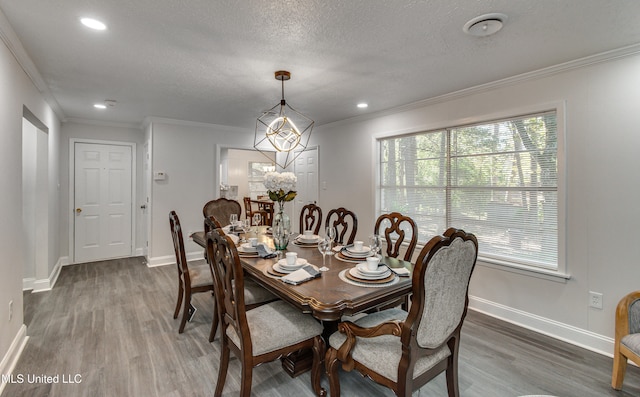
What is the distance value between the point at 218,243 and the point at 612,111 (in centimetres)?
304

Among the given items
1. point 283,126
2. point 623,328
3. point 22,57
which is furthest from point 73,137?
point 623,328

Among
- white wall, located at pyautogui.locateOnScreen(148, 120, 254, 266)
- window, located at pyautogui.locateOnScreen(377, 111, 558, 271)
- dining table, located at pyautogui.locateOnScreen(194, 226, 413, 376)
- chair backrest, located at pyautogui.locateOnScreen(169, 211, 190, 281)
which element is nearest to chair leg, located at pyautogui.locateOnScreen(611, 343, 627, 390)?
window, located at pyautogui.locateOnScreen(377, 111, 558, 271)

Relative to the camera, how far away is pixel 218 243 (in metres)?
1.66

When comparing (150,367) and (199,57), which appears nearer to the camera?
(150,367)

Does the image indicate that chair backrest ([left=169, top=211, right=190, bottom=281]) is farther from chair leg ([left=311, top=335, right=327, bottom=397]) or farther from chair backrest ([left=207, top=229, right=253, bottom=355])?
chair leg ([left=311, top=335, right=327, bottom=397])

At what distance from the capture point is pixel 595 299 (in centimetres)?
242

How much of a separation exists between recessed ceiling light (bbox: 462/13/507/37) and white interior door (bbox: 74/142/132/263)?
5.42 meters

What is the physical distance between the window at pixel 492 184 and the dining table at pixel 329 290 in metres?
1.41

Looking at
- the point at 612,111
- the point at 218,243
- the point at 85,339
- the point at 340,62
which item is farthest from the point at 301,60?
the point at 85,339

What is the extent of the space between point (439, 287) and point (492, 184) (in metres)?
2.17

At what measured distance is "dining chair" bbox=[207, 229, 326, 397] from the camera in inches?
61.5

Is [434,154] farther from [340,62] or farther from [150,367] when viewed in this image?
[150,367]

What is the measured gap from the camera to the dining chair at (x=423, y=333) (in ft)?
4.22

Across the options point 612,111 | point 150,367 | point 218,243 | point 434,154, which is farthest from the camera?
point 434,154
